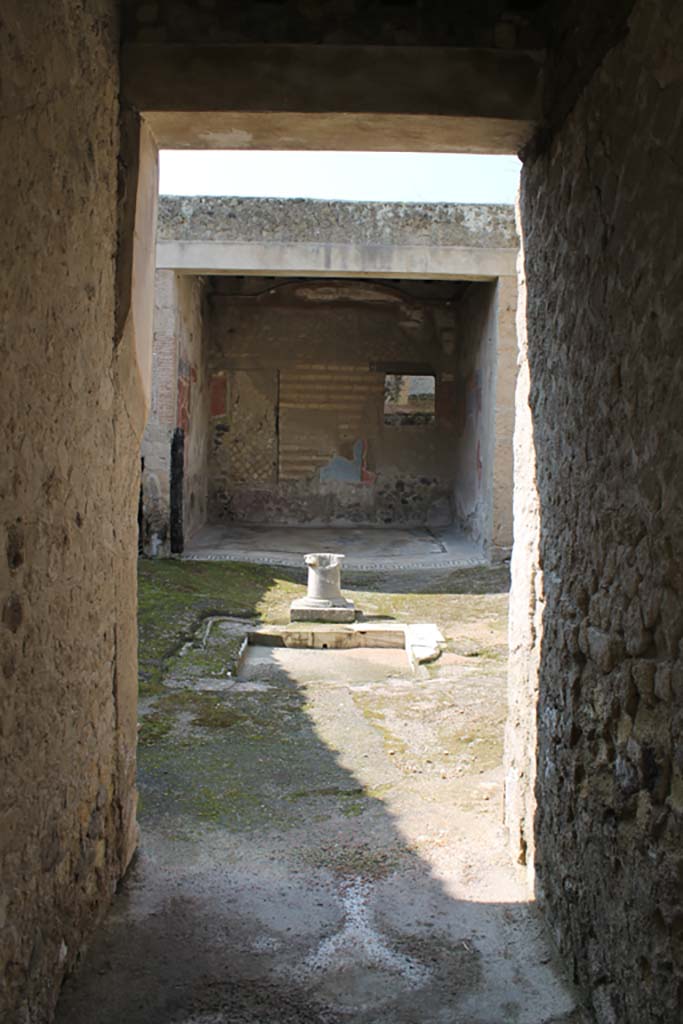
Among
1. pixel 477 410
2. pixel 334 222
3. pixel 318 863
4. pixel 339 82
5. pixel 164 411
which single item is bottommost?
pixel 318 863

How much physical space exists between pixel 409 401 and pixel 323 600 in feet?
33.7

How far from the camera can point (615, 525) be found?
7.26 ft

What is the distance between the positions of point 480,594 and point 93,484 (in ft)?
22.5

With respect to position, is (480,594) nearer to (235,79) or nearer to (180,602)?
(180,602)

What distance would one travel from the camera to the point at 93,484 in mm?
2701

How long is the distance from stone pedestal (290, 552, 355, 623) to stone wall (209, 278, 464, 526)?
6324 mm

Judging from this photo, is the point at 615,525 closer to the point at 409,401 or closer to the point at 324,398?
the point at 324,398

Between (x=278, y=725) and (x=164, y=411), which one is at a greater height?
(x=164, y=411)

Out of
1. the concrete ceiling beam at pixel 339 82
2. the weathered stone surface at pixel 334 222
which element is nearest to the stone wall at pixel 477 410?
the weathered stone surface at pixel 334 222

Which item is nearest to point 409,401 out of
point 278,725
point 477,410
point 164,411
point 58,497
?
point 477,410

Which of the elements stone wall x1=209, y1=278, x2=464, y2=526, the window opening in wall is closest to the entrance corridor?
stone wall x1=209, y1=278, x2=464, y2=526

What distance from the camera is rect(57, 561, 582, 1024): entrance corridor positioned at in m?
2.53

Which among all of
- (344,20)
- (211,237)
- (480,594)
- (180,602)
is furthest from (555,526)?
(211,237)

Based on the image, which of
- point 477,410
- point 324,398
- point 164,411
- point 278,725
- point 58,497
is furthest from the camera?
point 324,398
